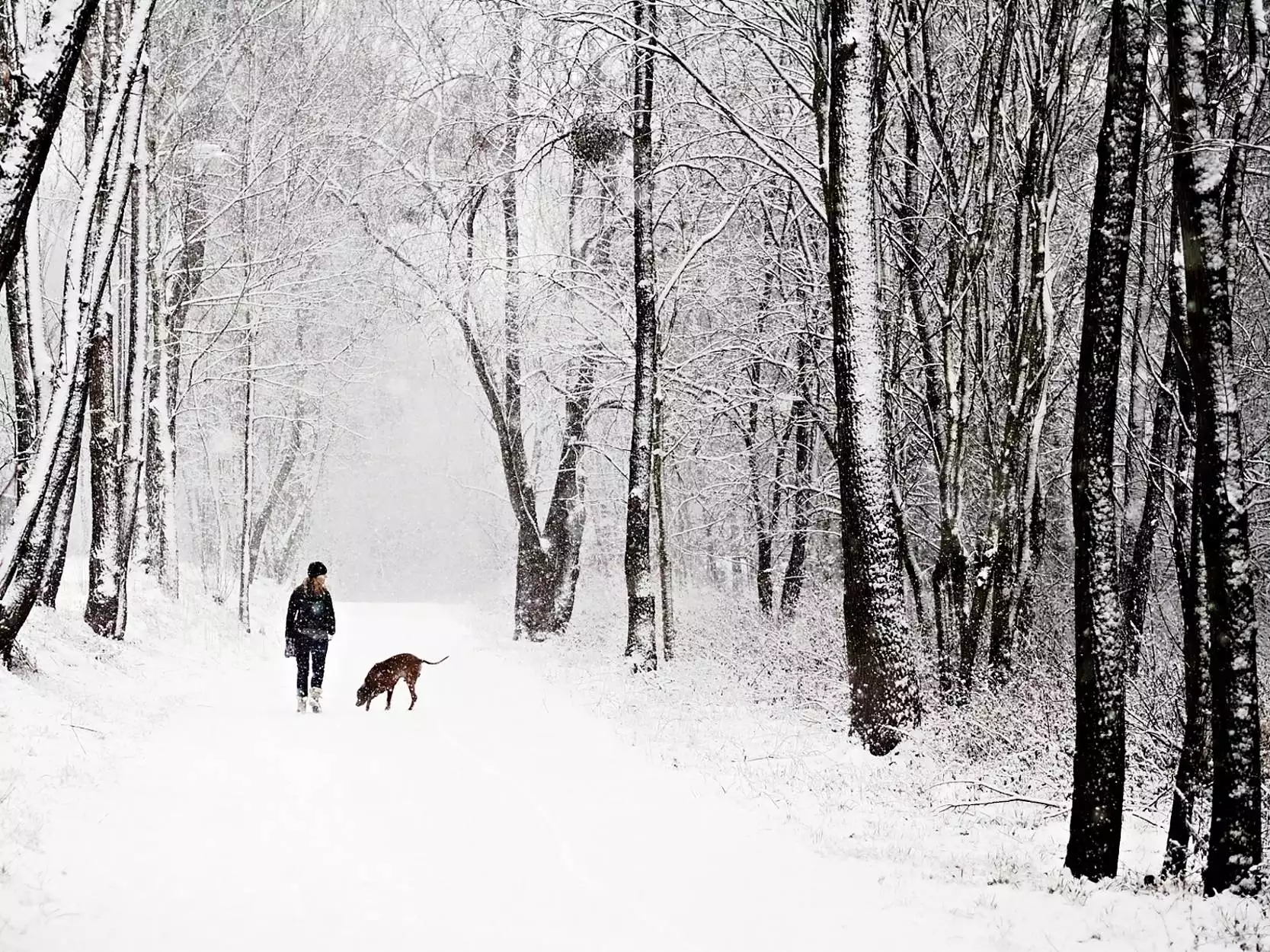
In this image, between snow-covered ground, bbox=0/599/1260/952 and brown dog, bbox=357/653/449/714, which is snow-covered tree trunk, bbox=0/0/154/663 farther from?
brown dog, bbox=357/653/449/714

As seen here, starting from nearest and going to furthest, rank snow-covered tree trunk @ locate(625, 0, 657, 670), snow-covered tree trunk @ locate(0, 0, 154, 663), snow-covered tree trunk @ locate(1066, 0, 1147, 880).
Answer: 1. snow-covered tree trunk @ locate(1066, 0, 1147, 880)
2. snow-covered tree trunk @ locate(0, 0, 154, 663)
3. snow-covered tree trunk @ locate(625, 0, 657, 670)

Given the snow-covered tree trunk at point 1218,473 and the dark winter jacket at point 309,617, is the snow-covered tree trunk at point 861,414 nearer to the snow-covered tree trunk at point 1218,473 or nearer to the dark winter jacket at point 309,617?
the snow-covered tree trunk at point 1218,473

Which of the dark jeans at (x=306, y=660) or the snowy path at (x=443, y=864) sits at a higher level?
the dark jeans at (x=306, y=660)

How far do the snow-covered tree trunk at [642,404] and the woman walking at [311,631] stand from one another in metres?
4.74

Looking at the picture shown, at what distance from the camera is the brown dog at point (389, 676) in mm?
11836

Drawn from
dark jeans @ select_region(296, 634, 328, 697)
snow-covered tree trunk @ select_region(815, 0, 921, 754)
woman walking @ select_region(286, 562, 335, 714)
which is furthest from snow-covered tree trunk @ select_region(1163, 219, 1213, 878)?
dark jeans @ select_region(296, 634, 328, 697)

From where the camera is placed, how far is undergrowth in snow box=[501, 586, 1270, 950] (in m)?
5.12

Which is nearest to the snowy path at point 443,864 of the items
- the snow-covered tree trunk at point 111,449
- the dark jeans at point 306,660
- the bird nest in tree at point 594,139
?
the dark jeans at point 306,660

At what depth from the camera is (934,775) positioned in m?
7.99

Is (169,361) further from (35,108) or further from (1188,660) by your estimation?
(1188,660)

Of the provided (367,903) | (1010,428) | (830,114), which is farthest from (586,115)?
(367,903)

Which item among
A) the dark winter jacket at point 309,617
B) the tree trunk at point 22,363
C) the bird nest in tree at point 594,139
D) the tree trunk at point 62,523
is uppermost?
the bird nest in tree at point 594,139

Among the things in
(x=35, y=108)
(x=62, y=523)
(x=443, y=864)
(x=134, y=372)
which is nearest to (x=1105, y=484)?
(x=443, y=864)

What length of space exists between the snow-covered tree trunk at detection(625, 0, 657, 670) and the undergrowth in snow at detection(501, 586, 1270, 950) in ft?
3.11
